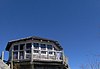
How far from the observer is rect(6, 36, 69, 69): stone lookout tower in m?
25.0

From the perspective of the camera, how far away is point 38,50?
84.7 feet

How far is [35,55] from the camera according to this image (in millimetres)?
25250

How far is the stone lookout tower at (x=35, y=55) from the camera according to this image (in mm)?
25031

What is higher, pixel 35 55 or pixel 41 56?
pixel 35 55

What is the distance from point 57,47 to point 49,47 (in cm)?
250

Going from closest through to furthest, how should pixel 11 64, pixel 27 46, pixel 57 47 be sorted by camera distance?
1. pixel 11 64
2. pixel 27 46
3. pixel 57 47

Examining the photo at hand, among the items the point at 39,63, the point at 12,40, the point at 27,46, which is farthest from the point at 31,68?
the point at 12,40

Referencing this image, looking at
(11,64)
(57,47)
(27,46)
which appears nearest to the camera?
(11,64)

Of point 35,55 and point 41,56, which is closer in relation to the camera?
point 35,55

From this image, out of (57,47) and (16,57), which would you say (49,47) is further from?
(16,57)

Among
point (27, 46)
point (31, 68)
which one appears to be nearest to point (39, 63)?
point (31, 68)

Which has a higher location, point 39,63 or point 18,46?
point 18,46

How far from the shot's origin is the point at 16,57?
2581 centimetres

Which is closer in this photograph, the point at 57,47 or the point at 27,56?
the point at 27,56
